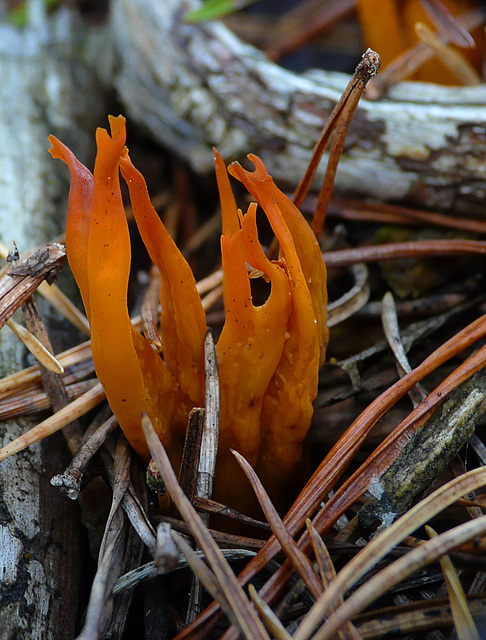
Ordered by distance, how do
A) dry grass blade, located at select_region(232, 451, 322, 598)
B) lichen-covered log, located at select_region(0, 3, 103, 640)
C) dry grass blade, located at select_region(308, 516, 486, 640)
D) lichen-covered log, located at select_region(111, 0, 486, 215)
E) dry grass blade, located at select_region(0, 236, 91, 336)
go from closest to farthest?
dry grass blade, located at select_region(308, 516, 486, 640)
dry grass blade, located at select_region(232, 451, 322, 598)
lichen-covered log, located at select_region(0, 3, 103, 640)
dry grass blade, located at select_region(0, 236, 91, 336)
lichen-covered log, located at select_region(111, 0, 486, 215)

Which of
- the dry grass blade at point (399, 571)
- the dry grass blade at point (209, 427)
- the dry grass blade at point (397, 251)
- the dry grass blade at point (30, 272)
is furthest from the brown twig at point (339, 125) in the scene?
the dry grass blade at point (399, 571)

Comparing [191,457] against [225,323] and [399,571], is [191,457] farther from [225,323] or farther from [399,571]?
[399,571]

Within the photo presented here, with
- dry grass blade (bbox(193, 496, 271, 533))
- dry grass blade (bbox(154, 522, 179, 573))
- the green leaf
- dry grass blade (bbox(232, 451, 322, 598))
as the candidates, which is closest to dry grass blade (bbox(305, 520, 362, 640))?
dry grass blade (bbox(232, 451, 322, 598))

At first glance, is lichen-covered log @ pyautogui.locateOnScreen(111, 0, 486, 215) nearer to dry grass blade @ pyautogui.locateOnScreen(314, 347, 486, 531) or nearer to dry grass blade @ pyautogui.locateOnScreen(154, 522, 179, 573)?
dry grass blade @ pyautogui.locateOnScreen(314, 347, 486, 531)

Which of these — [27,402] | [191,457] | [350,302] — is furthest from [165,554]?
[350,302]

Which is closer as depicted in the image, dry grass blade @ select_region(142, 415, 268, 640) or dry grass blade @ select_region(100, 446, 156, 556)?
dry grass blade @ select_region(142, 415, 268, 640)

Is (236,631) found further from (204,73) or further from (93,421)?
(204,73)

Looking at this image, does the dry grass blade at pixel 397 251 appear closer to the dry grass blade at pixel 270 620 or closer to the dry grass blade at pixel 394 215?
the dry grass blade at pixel 394 215
